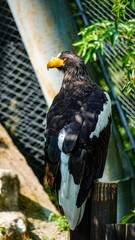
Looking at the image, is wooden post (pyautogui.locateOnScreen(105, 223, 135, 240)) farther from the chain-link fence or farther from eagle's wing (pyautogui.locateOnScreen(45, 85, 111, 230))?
the chain-link fence

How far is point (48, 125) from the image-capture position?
2.52 metres

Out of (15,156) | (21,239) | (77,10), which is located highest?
(77,10)

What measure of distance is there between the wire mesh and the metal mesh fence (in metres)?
1.17

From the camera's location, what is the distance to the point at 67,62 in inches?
122

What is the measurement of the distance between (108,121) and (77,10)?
63.6 inches

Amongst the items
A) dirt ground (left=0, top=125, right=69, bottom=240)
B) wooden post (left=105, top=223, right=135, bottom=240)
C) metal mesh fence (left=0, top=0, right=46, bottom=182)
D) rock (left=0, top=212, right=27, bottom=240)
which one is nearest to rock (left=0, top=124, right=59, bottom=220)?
dirt ground (left=0, top=125, right=69, bottom=240)

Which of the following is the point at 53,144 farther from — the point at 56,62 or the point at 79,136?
the point at 56,62

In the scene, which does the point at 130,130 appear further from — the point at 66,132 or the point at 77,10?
the point at 66,132

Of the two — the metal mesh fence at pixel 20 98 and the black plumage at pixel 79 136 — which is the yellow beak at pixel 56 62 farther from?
the metal mesh fence at pixel 20 98

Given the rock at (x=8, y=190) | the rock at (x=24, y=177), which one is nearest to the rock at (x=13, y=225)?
the rock at (x=8, y=190)

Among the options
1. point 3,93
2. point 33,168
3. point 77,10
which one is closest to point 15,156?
point 33,168

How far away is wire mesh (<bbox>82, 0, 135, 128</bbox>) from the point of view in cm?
393

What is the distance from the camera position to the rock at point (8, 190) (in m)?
3.47

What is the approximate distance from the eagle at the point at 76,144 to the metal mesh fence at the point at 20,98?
2.13 metres
